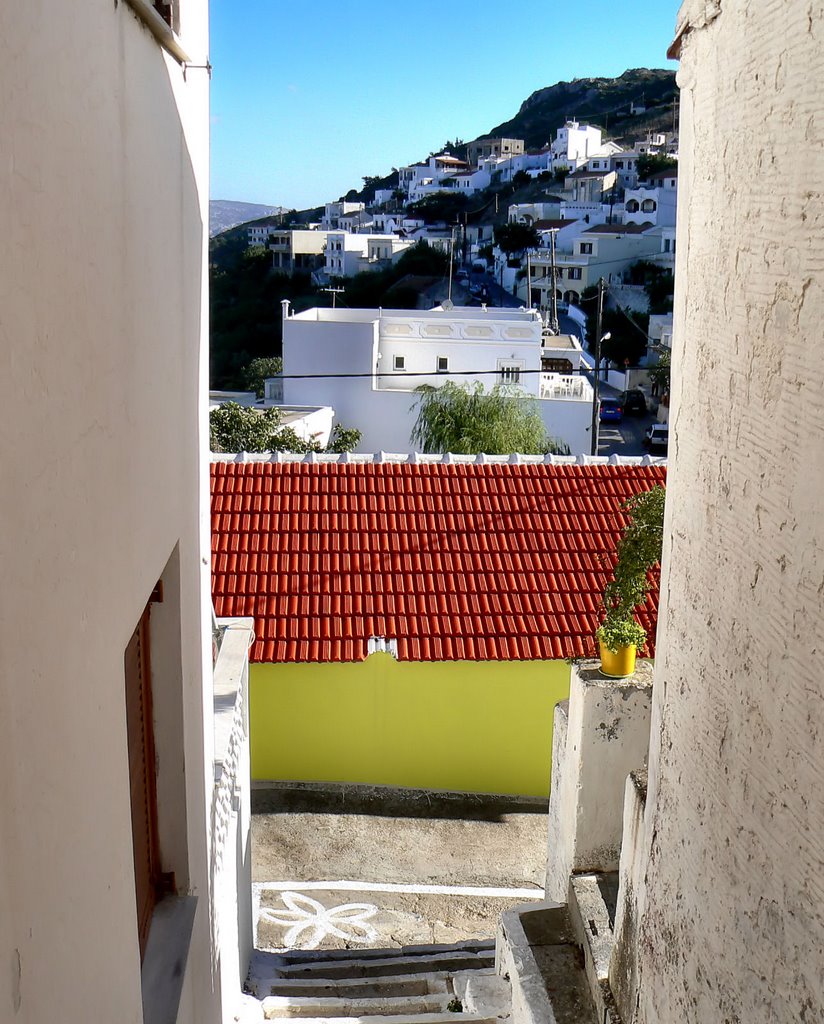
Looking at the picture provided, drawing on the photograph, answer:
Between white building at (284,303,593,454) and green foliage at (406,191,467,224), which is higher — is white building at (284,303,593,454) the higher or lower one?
the lower one

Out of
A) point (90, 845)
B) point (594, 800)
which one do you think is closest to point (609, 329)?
point (594, 800)

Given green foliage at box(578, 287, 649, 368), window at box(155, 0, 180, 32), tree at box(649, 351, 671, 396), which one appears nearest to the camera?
window at box(155, 0, 180, 32)

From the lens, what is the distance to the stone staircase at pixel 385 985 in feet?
21.1

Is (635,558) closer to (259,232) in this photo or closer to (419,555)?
(419,555)

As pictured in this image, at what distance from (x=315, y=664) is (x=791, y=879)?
774 cm

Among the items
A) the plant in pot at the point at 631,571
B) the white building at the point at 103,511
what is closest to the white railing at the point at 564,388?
the plant in pot at the point at 631,571

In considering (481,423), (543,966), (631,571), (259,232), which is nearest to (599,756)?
(631,571)

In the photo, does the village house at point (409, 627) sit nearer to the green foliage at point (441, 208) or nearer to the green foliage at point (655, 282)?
the green foliage at point (655, 282)

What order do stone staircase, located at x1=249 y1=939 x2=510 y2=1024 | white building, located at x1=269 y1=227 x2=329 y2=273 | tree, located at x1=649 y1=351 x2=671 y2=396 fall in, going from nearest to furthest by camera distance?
stone staircase, located at x1=249 y1=939 x2=510 y2=1024, tree, located at x1=649 y1=351 x2=671 y2=396, white building, located at x1=269 y1=227 x2=329 y2=273

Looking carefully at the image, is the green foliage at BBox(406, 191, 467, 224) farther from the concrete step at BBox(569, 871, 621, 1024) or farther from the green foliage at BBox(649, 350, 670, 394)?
the concrete step at BBox(569, 871, 621, 1024)

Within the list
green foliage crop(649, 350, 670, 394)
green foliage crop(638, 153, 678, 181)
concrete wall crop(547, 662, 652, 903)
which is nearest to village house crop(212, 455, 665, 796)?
concrete wall crop(547, 662, 652, 903)

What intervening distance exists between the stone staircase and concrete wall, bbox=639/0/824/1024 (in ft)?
7.74

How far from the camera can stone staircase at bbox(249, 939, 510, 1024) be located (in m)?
6.45

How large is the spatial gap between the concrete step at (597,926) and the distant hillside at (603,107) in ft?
426
